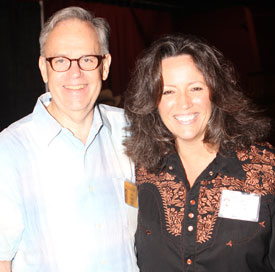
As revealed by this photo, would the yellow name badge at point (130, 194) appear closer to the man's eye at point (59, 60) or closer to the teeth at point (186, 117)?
the teeth at point (186, 117)

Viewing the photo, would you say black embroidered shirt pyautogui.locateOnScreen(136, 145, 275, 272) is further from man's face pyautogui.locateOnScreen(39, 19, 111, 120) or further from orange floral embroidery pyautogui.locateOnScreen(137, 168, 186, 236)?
man's face pyautogui.locateOnScreen(39, 19, 111, 120)

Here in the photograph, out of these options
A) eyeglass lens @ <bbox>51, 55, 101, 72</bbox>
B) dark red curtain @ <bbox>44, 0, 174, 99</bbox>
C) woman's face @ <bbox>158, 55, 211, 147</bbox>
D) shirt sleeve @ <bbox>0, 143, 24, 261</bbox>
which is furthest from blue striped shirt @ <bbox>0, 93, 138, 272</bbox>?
dark red curtain @ <bbox>44, 0, 174, 99</bbox>

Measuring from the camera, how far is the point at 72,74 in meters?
1.90

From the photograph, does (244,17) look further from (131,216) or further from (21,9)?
(131,216)

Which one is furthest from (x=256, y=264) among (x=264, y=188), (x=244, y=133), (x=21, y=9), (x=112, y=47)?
(x=112, y=47)

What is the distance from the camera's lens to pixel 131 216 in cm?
201

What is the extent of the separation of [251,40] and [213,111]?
7.51 metres

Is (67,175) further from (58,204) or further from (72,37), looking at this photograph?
(72,37)

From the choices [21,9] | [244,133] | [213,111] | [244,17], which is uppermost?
[244,17]

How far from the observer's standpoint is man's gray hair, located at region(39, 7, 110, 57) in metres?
1.97

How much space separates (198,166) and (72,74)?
0.82m

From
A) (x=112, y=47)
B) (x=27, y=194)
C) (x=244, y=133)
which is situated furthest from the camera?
(x=112, y=47)

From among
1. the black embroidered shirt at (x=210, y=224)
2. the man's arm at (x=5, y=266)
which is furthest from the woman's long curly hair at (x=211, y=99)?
the man's arm at (x=5, y=266)

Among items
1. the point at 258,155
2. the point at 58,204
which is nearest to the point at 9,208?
the point at 58,204
